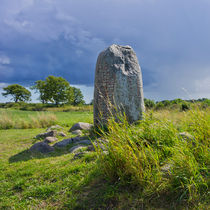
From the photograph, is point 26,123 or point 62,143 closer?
point 62,143

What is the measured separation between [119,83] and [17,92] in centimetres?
4804

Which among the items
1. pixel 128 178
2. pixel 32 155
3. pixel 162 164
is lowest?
pixel 32 155

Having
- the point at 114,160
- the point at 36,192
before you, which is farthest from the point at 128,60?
the point at 36,192

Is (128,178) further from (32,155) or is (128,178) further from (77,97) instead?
(77,97)

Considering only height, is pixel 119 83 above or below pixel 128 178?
above

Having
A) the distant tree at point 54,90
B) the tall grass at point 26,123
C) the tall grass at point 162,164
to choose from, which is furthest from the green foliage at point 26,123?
the distant tree at point 54,90

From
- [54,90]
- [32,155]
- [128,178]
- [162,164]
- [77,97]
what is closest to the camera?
[128,178]

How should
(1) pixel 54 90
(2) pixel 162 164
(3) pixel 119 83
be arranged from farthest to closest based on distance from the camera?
(1) pixel 54 90 < (3) pixel 119 83 < (2) pixel 162 164

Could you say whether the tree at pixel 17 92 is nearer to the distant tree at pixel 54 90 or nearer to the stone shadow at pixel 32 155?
the distant tree at pixel 54 90

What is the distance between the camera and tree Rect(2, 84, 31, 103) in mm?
46272

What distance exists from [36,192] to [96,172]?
1.01 meters

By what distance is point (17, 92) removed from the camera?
154 ft

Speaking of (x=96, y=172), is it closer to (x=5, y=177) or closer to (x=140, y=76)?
(x=5, y=177)

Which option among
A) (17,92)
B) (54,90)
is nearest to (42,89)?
(54,90)
